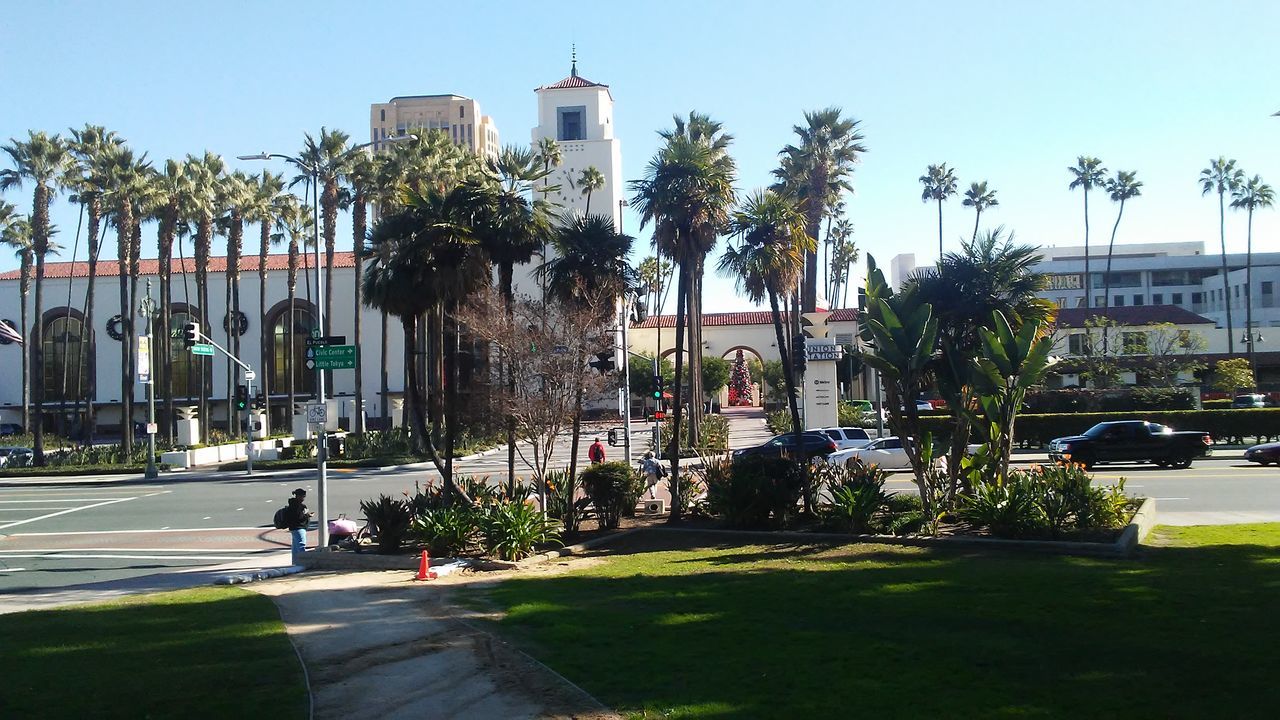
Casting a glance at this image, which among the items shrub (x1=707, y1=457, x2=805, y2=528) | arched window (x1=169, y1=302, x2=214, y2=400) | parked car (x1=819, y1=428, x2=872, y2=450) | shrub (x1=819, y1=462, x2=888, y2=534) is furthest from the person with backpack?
arched window (x1=169, y1=302, x2=214, y2=400)

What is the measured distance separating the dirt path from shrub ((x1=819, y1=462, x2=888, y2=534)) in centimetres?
704

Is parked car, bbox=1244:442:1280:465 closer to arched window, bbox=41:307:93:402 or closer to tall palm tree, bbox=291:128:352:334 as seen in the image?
tall palm tree, bbox=291:128:352:334

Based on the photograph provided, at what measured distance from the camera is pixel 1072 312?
73812 mm

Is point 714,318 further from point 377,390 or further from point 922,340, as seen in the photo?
point 922,340

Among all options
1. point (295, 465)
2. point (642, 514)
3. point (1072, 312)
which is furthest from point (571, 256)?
point (1072, 312)

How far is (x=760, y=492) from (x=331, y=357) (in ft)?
29.8

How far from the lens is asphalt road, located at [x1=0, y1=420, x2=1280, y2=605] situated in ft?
63.2

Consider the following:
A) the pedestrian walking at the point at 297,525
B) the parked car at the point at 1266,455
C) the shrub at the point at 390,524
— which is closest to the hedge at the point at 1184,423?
the parked car at the point at 1266,455

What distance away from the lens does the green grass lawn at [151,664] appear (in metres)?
7.71

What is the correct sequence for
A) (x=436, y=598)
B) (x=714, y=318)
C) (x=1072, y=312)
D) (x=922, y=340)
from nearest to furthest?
(x=436, y=598)
(x=922, y=340)
(x=1072, y=312)
(x=714, y=318)

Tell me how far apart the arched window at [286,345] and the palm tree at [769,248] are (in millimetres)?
57887

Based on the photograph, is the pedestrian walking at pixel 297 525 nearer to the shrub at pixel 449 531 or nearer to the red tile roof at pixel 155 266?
the shrub at pixel 449 531

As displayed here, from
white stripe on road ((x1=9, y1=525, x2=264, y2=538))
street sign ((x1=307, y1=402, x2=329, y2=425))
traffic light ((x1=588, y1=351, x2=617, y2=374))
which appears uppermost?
traffic light ((x1=588, y1=351, x2=617, y2=374))

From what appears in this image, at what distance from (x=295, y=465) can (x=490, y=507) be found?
31573mm
